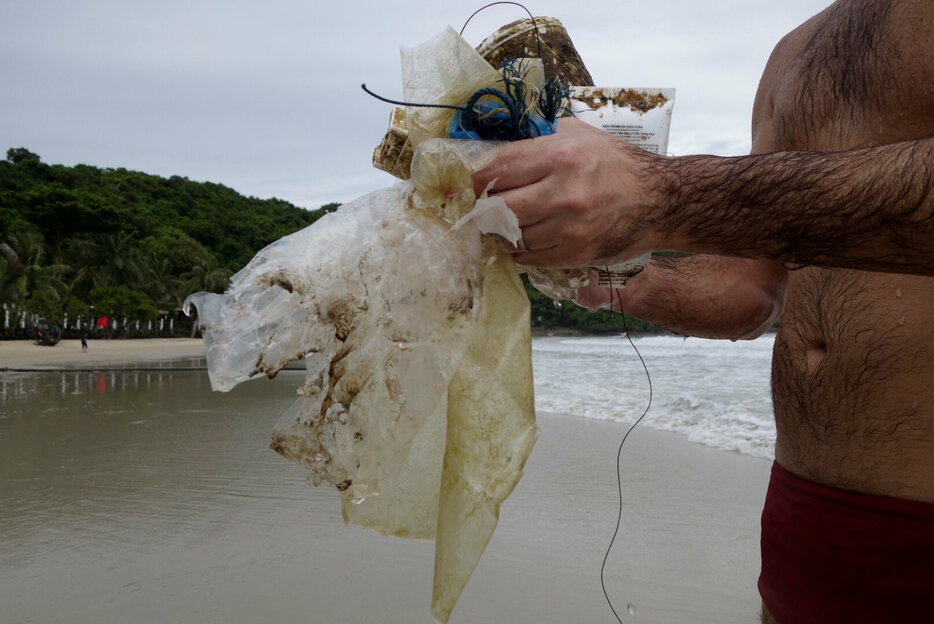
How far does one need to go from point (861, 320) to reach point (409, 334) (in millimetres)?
908

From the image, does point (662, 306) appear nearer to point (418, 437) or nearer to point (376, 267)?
point (418, 437)

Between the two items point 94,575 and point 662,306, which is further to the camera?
point 94,575

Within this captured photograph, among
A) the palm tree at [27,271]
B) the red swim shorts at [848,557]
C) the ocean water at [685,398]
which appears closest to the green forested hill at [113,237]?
the palm tree at [27,271]

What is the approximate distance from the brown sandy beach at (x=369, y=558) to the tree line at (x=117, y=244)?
75.4 feet

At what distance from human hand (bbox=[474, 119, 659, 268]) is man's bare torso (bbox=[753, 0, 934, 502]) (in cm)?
61

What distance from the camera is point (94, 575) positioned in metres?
3.11

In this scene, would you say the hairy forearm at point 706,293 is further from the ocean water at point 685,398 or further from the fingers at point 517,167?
the ocean water at point 685,398

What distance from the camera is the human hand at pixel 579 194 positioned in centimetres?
92

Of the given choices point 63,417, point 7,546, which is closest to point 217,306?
point 7,546

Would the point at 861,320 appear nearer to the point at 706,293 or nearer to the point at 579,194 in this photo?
the point at 706,293

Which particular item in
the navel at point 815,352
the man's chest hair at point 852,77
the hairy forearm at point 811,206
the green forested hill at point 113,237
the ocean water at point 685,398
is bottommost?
the ocean water at point 685,398

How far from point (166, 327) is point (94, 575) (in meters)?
51.9

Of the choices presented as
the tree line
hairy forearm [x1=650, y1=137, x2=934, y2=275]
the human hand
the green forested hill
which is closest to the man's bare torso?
hairy forearm [x1=650, y1=137, x2=934, y2=275]

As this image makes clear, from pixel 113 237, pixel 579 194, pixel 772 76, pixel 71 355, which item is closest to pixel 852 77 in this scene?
pixel 772 76
